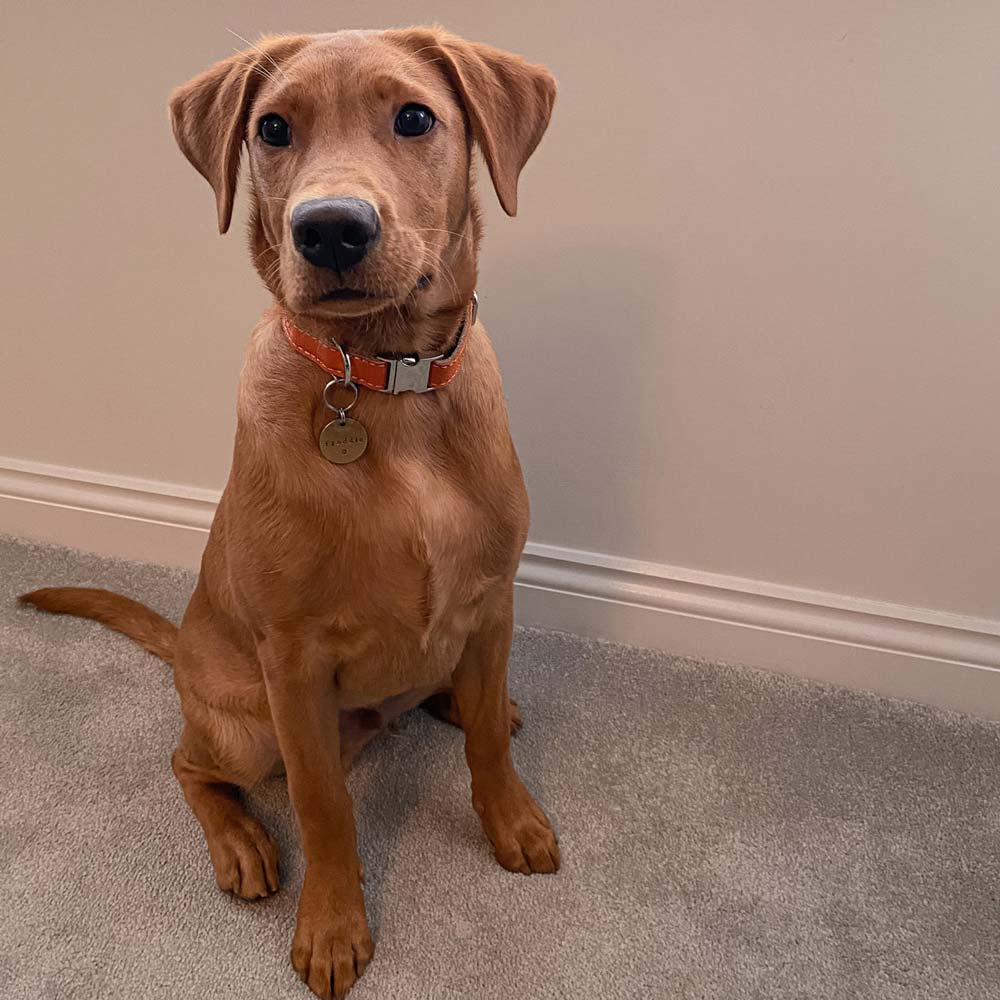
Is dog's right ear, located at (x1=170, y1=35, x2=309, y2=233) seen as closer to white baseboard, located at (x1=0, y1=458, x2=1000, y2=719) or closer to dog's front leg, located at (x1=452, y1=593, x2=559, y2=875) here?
dog's front leg, located at (x1=452, y1=593, x2=559, y2=875)

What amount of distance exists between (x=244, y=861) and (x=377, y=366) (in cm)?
85

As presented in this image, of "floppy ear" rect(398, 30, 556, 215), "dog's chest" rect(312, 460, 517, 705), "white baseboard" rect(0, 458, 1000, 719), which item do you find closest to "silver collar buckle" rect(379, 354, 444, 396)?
"dog's chest" rect(312, 460, 517, 705)

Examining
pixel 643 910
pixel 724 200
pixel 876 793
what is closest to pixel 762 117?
pixel 724 200

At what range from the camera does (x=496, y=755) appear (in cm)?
136

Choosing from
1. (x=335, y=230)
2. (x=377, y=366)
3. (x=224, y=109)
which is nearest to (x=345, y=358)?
(x=377, y=366)

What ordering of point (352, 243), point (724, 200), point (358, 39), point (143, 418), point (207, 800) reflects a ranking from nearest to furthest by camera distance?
point (352, 243) < point (358, 39) < point (207, 800) < point (724, 200) < point (143, 418)

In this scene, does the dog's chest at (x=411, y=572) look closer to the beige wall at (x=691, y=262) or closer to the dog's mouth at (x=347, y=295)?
the dog's mouth at (x=347, y=295)

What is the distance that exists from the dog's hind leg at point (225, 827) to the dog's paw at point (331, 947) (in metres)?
0.12

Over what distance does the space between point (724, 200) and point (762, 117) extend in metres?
0.15

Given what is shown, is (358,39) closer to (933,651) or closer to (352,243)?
(352,243)

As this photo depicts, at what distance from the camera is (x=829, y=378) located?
1595 millimetres

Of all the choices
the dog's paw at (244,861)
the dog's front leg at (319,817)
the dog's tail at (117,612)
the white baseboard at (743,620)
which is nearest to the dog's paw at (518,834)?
the dog's front leg at (319,817)

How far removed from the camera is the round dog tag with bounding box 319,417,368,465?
1072 millimetres

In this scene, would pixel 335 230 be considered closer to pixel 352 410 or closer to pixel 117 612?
pixel 352 410
